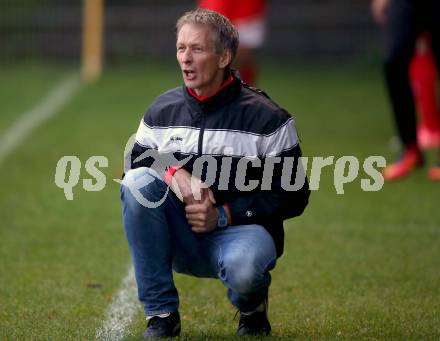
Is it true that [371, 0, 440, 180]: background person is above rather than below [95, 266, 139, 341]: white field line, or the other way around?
above

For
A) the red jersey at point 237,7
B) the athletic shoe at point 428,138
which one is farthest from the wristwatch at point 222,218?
the athletic shoe at point 428,138

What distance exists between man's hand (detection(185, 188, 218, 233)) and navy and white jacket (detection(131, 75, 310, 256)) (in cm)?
9

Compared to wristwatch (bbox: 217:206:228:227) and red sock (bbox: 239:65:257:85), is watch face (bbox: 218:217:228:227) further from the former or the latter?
red sock (bbox: 239:65:257:85)

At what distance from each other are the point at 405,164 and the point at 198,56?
3872mm

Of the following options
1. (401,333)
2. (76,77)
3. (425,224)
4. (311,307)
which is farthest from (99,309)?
(76,77)

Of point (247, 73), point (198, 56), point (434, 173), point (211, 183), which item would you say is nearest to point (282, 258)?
point (211, 183)

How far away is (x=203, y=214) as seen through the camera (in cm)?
401

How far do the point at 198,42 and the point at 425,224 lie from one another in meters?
2.72

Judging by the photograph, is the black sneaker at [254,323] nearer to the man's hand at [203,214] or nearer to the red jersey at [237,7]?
the man's hand at [203,214]

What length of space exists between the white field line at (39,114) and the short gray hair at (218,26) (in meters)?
4.43

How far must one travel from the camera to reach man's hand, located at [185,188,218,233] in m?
4.02

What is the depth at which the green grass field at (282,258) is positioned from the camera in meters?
4.46

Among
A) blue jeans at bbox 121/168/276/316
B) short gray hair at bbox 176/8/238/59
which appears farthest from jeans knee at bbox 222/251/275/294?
short gray hair at bbox 176/8/238/59

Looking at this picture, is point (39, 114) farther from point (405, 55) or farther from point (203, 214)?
point (203, 214)
